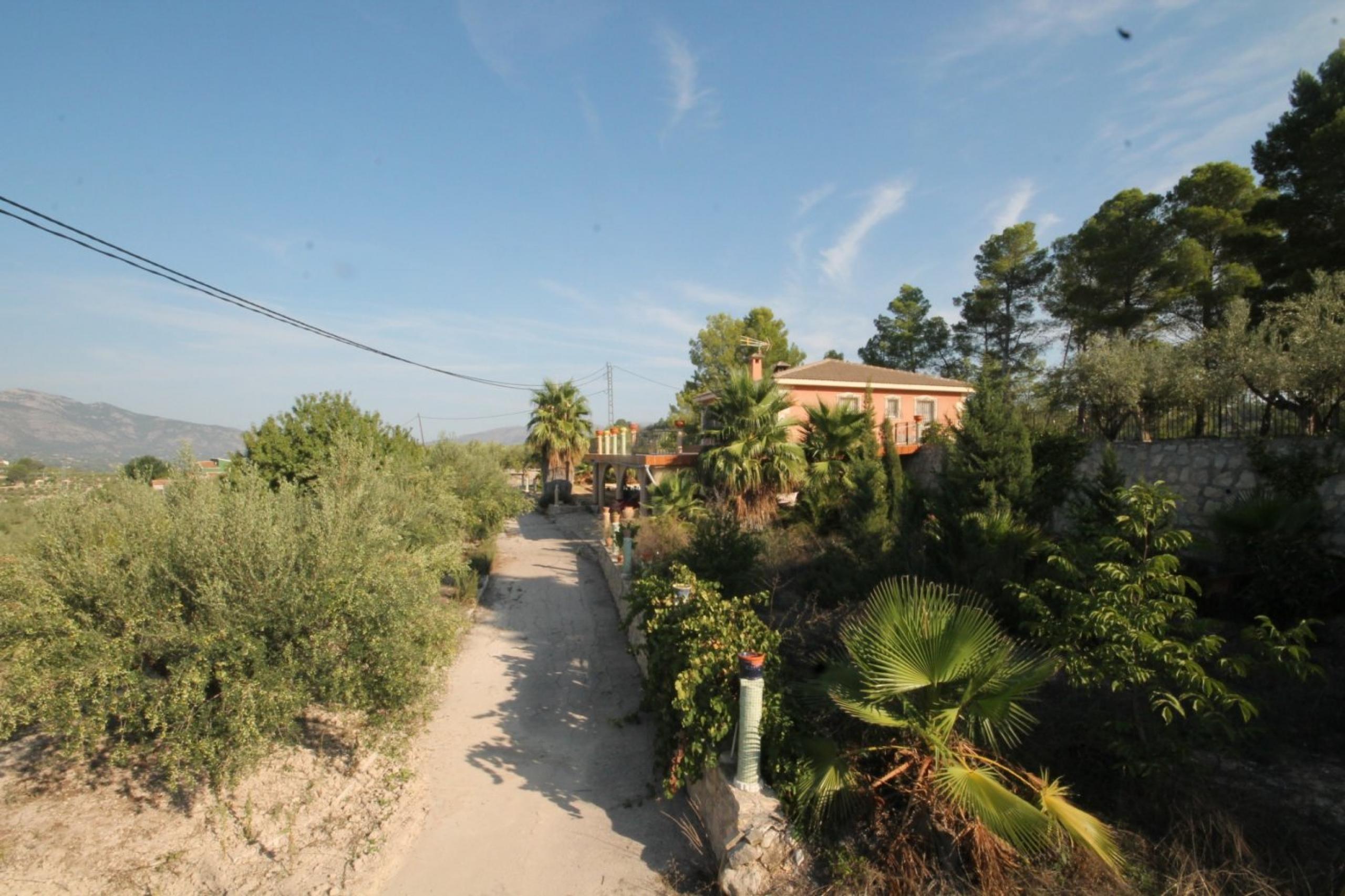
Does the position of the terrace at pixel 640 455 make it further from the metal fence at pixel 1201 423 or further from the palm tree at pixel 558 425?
the metal fence at pixel 1201 423

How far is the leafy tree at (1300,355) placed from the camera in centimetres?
978

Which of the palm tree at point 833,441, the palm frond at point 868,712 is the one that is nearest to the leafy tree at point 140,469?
the palm frond at point 868,712

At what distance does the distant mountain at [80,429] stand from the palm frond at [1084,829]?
5087 centimetres

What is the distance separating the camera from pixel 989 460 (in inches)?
358

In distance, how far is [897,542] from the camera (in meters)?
9.89

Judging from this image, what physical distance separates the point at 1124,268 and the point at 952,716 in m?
23.1

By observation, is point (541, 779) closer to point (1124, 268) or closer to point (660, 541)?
point (660, 541)

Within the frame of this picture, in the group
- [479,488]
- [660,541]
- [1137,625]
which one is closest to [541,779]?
[1137,625]

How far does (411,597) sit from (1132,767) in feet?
19.4

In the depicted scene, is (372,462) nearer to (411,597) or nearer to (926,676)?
Answer: (411,597)

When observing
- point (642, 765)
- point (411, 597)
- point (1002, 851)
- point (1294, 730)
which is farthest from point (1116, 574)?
point (411, 597)

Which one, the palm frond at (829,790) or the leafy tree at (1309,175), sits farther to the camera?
the leafy tree at (1309,175)

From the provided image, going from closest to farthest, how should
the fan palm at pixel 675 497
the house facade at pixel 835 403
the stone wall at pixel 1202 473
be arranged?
the stone wall at pixel 1202 473, the fan palm at pixel 675 497, the house facade at pixel 835 403

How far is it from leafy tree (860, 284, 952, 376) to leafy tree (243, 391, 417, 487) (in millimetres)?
30394
